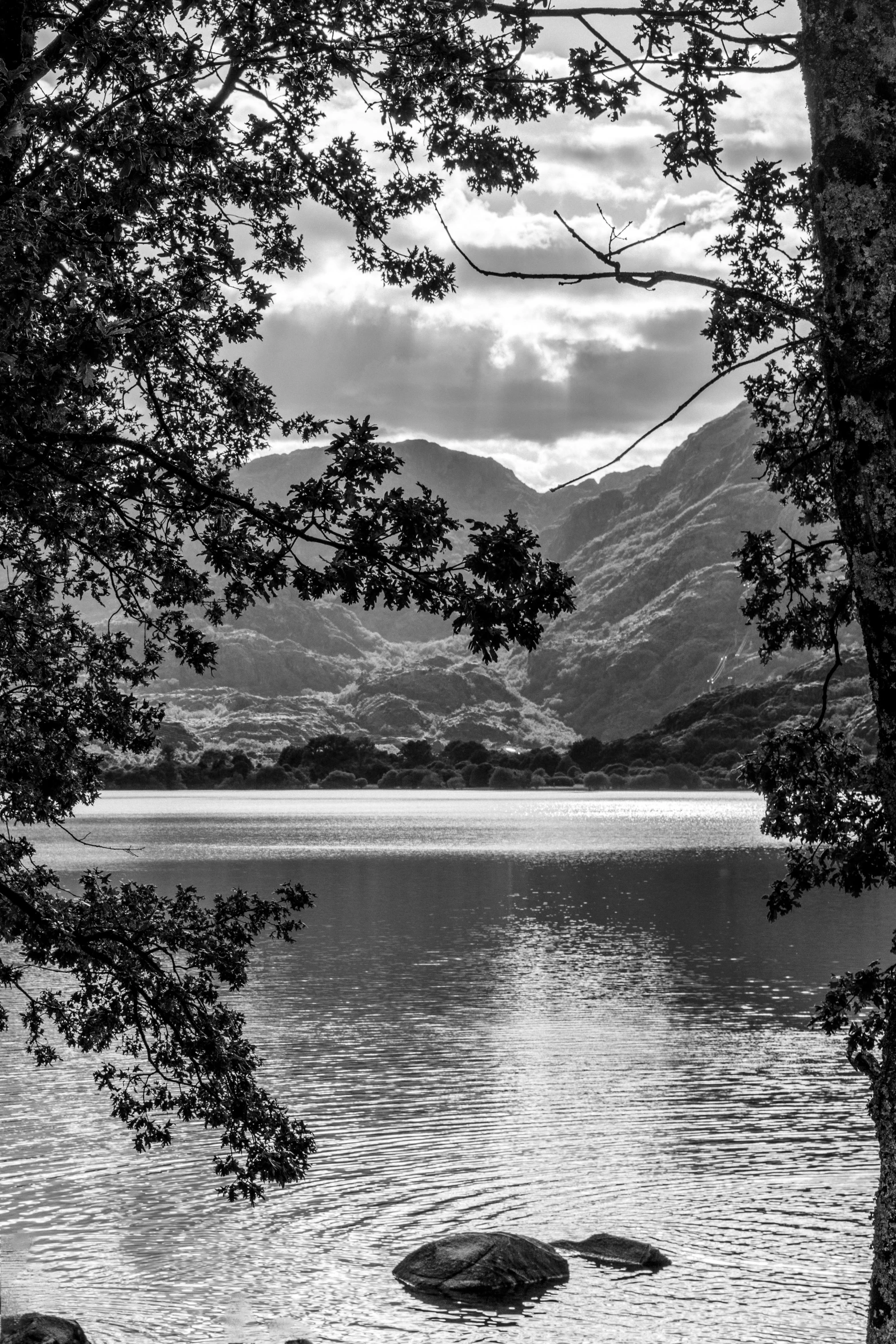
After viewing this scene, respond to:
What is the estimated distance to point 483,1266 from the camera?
18516 mm

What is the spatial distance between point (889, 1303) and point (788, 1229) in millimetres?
12065

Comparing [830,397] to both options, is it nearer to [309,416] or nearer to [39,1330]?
[309,416]

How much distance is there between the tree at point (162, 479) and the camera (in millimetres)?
9875

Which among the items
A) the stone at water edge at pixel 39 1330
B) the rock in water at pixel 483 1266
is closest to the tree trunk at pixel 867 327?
the rock in water at pixel 483 1266

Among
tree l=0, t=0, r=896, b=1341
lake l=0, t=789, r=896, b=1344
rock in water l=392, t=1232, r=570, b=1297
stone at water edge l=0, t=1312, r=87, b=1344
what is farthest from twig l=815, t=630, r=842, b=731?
stone at water edge l=0, t=1312, r=87, b=1344

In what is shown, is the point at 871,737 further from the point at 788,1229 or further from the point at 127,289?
the point at 127,289

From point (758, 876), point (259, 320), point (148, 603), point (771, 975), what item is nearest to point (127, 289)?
point (259, 320)

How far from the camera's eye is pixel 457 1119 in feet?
91.4

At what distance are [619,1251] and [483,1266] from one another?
234 centimetres

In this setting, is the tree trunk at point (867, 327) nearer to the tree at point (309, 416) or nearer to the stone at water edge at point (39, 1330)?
the tree at point (309, 416)

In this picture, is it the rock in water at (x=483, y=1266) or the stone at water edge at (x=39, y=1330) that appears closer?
the stone at water edge at (x=39, y=1330)

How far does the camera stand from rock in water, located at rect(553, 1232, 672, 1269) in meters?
19.4

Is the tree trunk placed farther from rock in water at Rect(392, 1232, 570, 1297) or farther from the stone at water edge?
the stone at water edge

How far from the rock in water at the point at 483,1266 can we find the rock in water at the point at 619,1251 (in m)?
0.86
